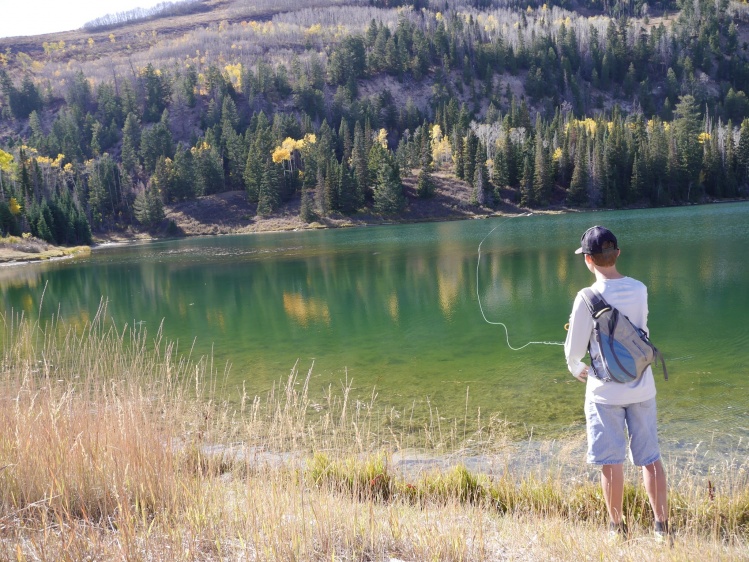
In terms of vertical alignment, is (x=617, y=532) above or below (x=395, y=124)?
below

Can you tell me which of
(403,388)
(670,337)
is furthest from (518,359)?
Answer: (670,337)

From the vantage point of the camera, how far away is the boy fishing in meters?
4.23

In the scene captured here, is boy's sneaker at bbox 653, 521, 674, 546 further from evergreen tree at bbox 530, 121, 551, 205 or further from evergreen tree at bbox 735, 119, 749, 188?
evergreen tree at bbox 735, 119, 749, 188

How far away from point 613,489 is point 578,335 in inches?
47.8

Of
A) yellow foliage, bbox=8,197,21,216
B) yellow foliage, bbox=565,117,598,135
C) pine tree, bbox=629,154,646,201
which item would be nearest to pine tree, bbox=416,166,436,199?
yellow foliage, bbox=565,117,598,135

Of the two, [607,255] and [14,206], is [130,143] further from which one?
[607,255]

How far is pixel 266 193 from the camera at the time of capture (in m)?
96.9

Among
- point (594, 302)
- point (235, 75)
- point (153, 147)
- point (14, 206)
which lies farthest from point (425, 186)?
point (594, 302)

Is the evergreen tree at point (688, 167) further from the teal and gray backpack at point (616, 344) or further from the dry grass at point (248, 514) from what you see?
the teal and gray backpack at point (616, 344)

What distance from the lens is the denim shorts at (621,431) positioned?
4.30m

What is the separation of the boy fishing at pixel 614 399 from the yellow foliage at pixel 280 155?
102981mm

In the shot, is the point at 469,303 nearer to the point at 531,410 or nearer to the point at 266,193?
the point at 531,410

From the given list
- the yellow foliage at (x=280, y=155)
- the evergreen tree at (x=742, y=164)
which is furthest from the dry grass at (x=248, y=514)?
the evergreen tree at (x=742, y=164)

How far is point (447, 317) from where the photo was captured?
18297 mm
